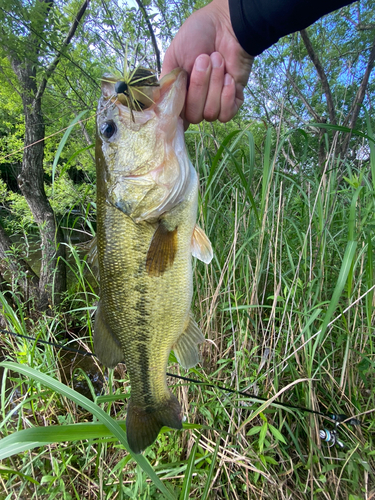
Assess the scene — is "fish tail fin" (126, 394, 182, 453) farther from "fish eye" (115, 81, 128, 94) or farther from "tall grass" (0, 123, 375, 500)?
"fish eye" (115, 81, 128, 94)

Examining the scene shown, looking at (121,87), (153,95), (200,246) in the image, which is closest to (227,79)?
(153,95)

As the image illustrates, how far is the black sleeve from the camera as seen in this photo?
A: 1132 mm

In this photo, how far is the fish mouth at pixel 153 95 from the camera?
3.53 ft

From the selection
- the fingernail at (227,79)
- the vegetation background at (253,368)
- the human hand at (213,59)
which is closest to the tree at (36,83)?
the vegetation background at (253,368)

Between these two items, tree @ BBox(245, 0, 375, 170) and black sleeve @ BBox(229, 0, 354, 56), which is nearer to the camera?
black sleeve @ BBox(229, 0, 354, 56)

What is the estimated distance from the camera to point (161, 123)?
117 centimetres

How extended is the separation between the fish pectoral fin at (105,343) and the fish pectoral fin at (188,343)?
0.29 metres

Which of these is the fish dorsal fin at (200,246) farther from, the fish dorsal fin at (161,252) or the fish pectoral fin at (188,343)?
the fish pectoral fin at (188,343)

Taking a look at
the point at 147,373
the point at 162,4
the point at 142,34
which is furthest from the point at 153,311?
the point at 162,4

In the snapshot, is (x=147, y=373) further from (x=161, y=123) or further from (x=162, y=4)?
(x=162, y=4)

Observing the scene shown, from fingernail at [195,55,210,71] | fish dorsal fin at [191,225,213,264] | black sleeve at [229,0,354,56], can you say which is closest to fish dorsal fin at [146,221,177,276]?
fish dorsal fin at [191,225,213,264]

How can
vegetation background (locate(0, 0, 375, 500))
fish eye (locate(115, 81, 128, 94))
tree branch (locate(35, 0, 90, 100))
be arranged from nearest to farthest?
1. fish eye (locate(115, 81, 128, 94))
2. vegetation background (locate(0, 0, 375, 500))
3. tree branch (locate(35, 0, 90, 100))

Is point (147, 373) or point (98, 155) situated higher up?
point (98, 155)

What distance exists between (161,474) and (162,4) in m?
5.82
